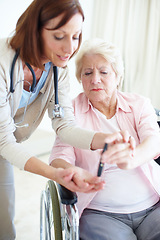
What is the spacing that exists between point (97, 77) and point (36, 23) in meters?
0.51

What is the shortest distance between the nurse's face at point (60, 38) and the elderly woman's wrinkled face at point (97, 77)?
350 mm

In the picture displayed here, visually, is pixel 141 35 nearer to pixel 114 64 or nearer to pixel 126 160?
pixel 114 64

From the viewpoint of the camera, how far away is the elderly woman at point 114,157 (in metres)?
1.25

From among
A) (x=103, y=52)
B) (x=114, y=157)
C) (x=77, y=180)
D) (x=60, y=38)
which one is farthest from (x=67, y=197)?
(x=103, y=52)

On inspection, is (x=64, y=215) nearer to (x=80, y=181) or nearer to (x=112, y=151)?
(x=80, y=181)

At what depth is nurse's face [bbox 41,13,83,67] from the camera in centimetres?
112

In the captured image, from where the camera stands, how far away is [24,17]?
3.84 ft

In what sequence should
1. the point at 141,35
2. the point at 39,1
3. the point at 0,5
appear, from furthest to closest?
the point at 141,35
the point at 0,5
the point at 39,1

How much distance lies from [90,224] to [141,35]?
259 centimetres

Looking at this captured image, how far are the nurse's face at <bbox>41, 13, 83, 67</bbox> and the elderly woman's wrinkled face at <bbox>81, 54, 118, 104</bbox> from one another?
35cm

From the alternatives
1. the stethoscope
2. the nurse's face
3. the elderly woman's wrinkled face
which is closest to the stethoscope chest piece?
the stethoscope

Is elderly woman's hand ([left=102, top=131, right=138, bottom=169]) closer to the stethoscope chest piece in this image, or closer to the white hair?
the stethoscope chest piece

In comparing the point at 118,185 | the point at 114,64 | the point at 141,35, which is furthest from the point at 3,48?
the point at 141,35

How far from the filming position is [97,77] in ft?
5.07
